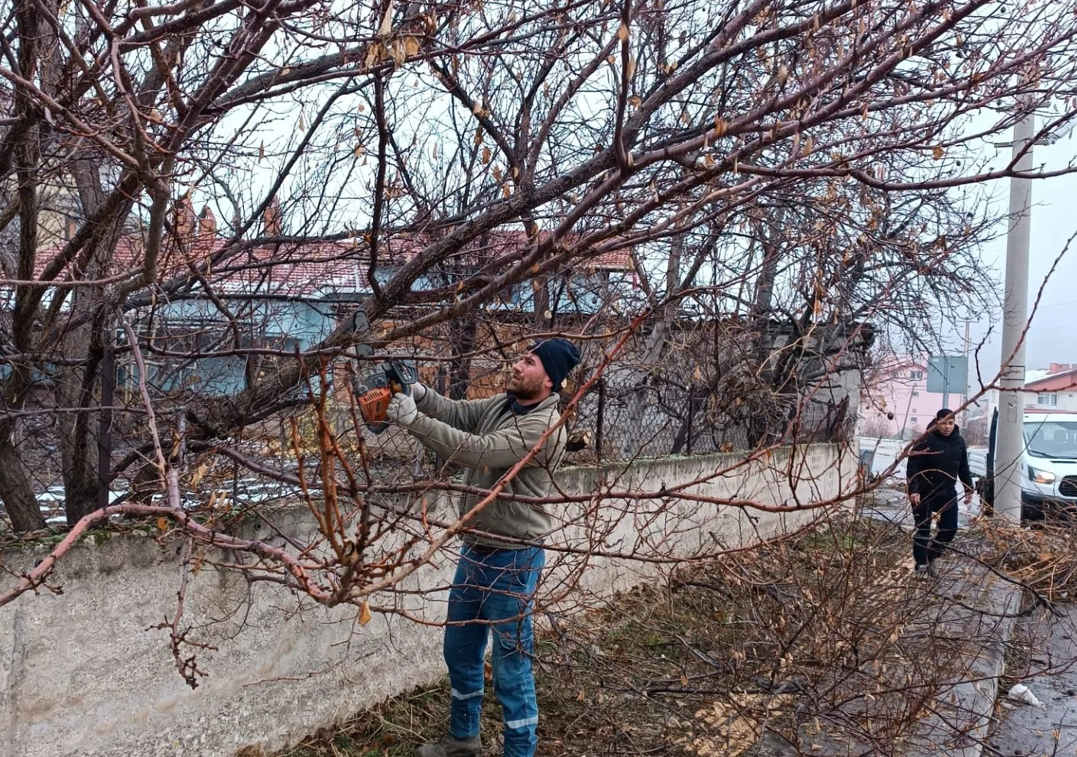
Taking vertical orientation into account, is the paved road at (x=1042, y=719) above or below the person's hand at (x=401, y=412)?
below

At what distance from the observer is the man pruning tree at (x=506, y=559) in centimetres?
334

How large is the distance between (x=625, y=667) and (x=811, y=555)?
1.25 metres

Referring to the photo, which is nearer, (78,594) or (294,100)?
(78,594)

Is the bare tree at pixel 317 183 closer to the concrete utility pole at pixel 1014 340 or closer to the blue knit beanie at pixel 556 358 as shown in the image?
the blue knit beanie at pixel 556 358

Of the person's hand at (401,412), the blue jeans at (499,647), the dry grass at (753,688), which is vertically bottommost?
the dry grass at (753,688)

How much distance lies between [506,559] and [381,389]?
3.06ft

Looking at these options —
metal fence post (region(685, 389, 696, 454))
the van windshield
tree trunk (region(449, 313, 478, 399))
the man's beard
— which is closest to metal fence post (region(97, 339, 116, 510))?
the man's beard

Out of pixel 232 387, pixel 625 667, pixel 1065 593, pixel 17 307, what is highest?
pixel 17 307

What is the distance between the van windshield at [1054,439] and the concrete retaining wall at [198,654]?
32.9 ft

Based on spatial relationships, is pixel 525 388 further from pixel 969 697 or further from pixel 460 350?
pixel 969 697

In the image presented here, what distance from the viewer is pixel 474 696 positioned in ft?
11.6

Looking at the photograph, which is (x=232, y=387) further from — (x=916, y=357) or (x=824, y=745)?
(x=916, y=357)

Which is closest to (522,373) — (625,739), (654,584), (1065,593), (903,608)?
(625,739)

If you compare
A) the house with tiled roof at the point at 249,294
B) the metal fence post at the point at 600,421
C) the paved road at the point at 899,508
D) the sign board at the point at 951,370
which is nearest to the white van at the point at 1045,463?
the sign board at the point at 951,370
